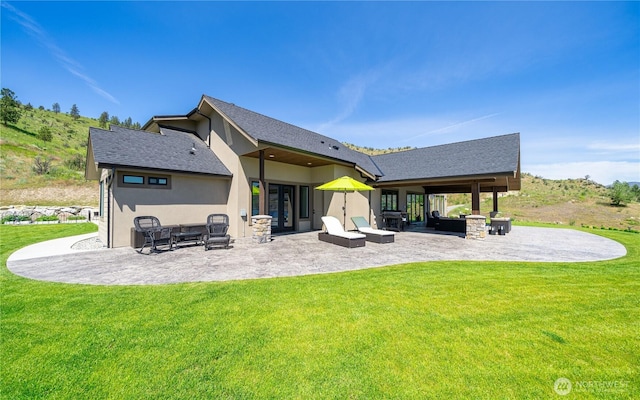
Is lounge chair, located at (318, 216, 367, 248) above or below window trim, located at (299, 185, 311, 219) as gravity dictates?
below

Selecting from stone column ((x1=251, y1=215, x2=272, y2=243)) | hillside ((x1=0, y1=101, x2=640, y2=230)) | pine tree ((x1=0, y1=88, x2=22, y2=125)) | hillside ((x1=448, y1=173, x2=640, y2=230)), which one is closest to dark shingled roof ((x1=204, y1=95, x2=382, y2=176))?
stone column ((x1=251, y1=215, x2=272, y2=243))

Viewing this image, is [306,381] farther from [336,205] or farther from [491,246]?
[336,205]

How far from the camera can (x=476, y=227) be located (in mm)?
11828

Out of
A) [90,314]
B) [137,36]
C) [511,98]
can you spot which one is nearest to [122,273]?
[90,314]

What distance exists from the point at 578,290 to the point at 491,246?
5.51 metres

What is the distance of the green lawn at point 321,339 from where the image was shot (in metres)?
2.51

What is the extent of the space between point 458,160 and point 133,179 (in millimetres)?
15581

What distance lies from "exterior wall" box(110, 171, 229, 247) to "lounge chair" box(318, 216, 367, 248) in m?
5.33

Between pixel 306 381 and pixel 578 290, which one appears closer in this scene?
pixel 306 381

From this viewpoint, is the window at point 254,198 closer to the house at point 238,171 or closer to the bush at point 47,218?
the house at point 238,171

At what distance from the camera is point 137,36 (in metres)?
12.4

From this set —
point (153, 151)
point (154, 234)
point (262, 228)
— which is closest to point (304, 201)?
point (262, 228)

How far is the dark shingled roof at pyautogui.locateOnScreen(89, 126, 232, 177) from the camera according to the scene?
30.5 ft

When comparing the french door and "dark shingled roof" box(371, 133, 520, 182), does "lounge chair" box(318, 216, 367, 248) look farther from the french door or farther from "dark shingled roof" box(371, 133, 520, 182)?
"dark shingled roof" box(371, 133, 520, 182)
